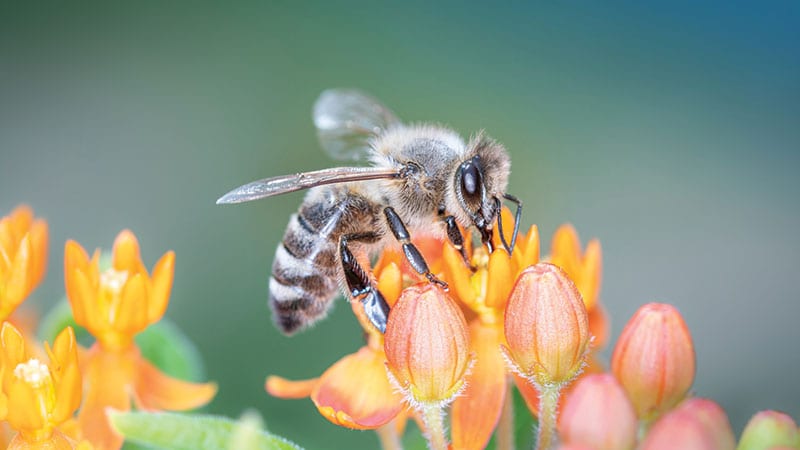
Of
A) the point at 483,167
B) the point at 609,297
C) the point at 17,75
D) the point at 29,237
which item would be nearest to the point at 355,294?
the point at 483,167

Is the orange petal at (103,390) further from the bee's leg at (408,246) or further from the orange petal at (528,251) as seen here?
the orange petal at (528,251)

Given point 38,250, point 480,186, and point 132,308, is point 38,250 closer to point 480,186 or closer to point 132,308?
point 132,308

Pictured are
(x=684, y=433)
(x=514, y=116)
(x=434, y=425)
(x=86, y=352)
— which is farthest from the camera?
(x=514, y=116)

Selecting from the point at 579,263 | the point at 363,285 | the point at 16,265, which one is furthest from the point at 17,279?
the point at 579,263

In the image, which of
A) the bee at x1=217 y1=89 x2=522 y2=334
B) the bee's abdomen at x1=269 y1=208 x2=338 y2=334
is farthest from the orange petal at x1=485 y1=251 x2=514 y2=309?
the bee's abdomen at x1=269 y1=208 x2=338 y2=334

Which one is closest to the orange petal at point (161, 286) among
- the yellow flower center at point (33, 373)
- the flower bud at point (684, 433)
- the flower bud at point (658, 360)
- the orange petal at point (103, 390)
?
the orange petal at point (103, 390)

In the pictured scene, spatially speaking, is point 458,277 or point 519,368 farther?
point 458,277
